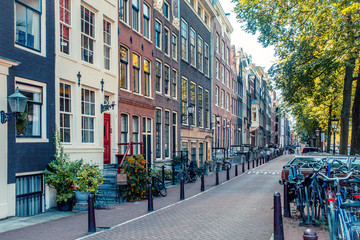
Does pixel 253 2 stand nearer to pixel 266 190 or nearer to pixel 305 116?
pixel 266 190

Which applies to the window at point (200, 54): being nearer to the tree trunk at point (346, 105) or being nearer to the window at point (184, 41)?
the window at point (184, 41)

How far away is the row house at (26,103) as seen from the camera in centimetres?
1113

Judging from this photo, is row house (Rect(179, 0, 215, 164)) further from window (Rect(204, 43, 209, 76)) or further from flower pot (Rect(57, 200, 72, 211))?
flower pot (Rect(57, 200, 72, 211))

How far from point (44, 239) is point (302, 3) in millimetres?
15659

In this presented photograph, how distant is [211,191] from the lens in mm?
18062

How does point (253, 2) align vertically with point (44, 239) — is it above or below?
above

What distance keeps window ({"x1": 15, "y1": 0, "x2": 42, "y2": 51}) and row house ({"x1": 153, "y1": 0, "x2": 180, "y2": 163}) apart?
36.2ft

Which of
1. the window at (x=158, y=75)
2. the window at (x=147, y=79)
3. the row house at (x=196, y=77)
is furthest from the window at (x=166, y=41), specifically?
the window at (x=147, y=79)

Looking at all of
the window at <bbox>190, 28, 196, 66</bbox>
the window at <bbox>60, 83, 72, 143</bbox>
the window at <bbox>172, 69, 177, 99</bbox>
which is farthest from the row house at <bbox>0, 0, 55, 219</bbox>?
the window at <bbox>190, 28, 196, 66</bbox>

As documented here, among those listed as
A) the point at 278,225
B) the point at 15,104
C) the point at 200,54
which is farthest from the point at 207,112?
the point at 278,225

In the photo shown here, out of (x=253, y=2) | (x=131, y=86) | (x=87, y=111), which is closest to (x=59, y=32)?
(x=87, y=111)

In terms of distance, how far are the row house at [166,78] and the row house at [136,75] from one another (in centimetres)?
97

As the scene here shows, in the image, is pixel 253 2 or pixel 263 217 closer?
pixel 263 217

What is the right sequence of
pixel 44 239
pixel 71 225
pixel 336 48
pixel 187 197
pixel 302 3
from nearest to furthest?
pixel 44 239 → pixel 71 225 → pixel 187 197 → pixel 336 48 → pixel 302 3
